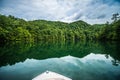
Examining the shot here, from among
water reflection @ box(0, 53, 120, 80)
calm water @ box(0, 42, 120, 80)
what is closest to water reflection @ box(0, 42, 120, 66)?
calm water @ box(0, 42, 120, 80)

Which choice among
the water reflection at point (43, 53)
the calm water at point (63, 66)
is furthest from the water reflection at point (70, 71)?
the water reflection at point (43, 53)

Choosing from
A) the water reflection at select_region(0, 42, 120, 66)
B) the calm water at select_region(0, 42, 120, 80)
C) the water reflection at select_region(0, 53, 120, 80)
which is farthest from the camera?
the water reflection at select_region(0, 42, 120, 66)

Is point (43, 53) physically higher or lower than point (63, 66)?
higher

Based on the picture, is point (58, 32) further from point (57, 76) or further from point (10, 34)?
point (57, 76)

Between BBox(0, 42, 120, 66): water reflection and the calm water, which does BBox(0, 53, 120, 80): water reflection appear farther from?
BBox(0, 42, 120, 66): water reflection

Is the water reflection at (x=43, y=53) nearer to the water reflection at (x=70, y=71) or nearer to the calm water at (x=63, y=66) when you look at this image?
the calm water at (x=63, y=66)

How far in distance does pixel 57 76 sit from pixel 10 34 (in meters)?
34.7

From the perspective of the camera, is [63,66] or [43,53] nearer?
[63,66]

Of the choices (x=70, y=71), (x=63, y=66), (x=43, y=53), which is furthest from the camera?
(x=43, y=53)

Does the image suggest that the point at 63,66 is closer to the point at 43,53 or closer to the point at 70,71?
the point at 70,71

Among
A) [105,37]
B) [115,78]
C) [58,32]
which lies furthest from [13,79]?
[58,32]

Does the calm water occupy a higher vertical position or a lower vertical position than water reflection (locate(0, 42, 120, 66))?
lower

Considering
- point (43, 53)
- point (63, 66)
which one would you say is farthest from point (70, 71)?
point (43, 53)

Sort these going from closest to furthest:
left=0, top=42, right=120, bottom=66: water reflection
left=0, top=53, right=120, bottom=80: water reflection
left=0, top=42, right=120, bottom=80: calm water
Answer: left=0, top=53, right=120, bottom=80: water reflection, left=0, top=42, right=120, bottom=80: calm water, left=0, top=42, right=120, bottom=66: water reflection
